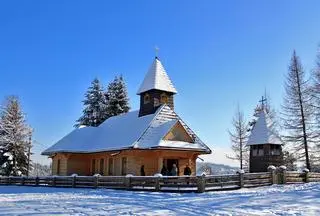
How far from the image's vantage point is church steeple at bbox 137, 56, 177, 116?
32188 mm

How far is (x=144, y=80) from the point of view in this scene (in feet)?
111

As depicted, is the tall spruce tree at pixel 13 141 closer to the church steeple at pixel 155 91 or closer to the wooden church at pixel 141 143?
the wooden church at pixel 141 143

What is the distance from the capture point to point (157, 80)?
32.7 metres

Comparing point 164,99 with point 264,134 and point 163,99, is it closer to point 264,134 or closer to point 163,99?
point 163,99

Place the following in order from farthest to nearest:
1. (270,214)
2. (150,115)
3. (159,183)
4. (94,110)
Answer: (94,110) → (150,115) → (159,183) → (270,214)

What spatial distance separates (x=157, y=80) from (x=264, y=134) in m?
10.2

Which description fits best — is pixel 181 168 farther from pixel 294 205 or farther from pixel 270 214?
pixel 270 214

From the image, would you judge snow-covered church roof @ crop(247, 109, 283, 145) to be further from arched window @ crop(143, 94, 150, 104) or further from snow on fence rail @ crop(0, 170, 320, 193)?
arched window @ crop(143, 94, 150, 104)

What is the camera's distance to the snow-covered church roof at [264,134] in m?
Answer: 29.8

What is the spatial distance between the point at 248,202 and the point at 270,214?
9.11ft

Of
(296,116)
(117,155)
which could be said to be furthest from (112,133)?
(296,116)

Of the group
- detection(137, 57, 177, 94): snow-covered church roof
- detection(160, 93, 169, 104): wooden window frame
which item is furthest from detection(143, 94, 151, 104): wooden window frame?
detection(160, 93, 169, 104): wooden window frame

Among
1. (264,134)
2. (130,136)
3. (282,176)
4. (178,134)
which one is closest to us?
(282,176)

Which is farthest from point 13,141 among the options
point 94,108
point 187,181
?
point 187,181
